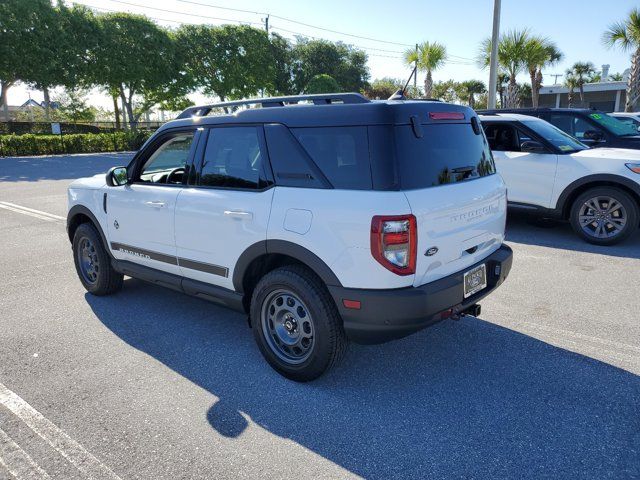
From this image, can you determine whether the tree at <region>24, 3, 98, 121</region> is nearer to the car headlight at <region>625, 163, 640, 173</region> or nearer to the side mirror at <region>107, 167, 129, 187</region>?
the side mirror at <region>107, 167, 129, 187</region>

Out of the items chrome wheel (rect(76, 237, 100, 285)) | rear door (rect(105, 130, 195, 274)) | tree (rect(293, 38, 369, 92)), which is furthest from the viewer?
tree (rect(293, 38, 369, 92))

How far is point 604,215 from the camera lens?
21.7 feet

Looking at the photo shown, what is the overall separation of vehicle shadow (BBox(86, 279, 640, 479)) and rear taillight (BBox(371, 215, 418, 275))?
3.08 ft

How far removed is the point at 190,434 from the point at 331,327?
103cm

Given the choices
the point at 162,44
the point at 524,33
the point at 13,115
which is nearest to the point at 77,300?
the point at 524,33

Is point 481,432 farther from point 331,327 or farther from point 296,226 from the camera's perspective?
point 296,226

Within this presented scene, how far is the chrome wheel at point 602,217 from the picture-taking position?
257 inches

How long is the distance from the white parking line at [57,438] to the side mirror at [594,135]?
889 centimetres

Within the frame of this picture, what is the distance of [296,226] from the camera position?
9.95 feet

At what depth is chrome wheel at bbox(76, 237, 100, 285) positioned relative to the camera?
16.2ft

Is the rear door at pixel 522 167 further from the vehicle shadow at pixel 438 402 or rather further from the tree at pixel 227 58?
the tree at pixel 227 58

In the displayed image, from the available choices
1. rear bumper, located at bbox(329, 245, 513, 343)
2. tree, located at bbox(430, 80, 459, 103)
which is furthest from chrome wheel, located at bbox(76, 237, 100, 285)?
tree, located at bbox(430, 80, 459, 103)

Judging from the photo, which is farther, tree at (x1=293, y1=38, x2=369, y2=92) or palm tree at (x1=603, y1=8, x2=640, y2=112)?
tree at (x1=293, y1=38, x2=369, y2=92)

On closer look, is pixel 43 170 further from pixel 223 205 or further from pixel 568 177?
pixel 568 177
